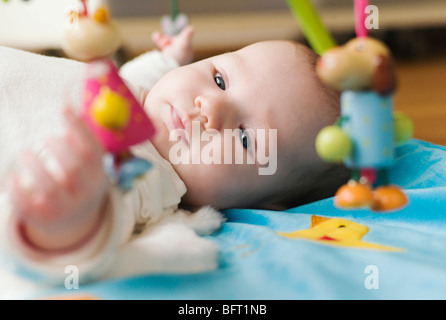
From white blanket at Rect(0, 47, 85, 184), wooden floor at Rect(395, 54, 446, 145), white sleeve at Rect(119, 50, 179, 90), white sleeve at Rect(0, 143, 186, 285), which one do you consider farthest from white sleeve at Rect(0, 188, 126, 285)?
wooden floor at Rect(395, 54, 446, 145)

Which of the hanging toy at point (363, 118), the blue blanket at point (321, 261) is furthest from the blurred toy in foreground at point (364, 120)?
the blue blanket at point (321, 261)

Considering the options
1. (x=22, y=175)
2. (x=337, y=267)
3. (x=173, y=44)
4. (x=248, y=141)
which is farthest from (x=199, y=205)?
(x=173, y=44)

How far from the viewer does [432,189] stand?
846 mm

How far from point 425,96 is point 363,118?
5.42 feet

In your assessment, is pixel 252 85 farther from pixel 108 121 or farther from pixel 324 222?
pixel 108 121

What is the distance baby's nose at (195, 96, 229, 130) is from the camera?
80cm

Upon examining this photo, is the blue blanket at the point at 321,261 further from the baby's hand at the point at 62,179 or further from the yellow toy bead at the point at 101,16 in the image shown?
the yellow toy bead at the point at 101,16

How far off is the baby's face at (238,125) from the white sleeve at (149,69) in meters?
0.37

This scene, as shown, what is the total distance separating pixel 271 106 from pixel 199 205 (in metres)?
0.19

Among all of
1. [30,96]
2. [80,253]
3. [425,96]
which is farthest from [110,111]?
[425,96]

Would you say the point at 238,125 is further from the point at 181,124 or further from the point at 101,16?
the point at 101,16

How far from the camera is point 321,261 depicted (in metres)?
0.64
